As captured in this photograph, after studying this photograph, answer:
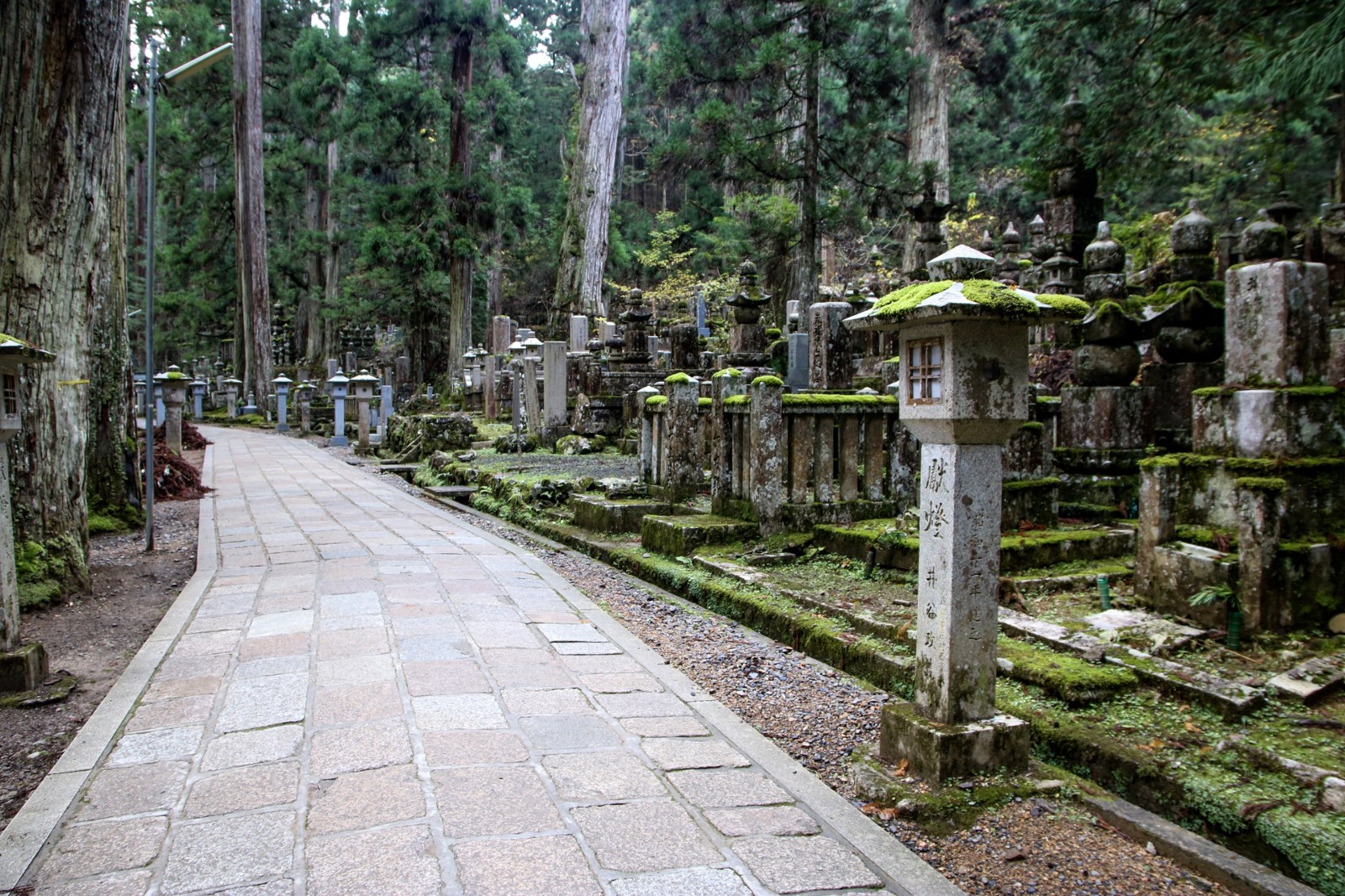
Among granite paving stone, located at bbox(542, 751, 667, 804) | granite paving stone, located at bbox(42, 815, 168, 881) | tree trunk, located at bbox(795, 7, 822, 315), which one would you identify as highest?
tree trunk, located at bbox(795, 7, 822, 315)

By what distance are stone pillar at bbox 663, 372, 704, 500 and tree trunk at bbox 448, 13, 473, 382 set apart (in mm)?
16860

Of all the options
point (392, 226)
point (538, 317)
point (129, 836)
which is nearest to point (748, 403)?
point (129, 836)

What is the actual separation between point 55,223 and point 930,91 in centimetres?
1908

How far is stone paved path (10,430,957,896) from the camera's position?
2455mm

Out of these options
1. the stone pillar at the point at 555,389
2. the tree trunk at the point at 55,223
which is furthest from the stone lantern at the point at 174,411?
the tree trunk at the point at 55,223

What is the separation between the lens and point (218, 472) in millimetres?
14125

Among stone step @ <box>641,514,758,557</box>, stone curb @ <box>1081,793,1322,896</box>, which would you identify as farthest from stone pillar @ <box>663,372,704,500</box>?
stone curb @ <box>1081,793,1322,896</box>

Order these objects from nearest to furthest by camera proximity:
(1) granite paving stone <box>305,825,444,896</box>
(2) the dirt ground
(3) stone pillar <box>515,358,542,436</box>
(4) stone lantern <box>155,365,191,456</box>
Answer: (1) granite paving stone <box>305,825,444,896</box>
(2) the dirt ground
(4) stone lantern <box>155,365,191,456</box>
(3) stone pillar <box>515,358,542,436</box>

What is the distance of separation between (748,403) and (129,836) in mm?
4933

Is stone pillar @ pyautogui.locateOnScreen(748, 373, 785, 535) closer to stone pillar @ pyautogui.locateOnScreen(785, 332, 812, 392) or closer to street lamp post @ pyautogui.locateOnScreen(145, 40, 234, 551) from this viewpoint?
stone pillar @ pyautogui.locateOnScreen(785, 332, 812, 392)

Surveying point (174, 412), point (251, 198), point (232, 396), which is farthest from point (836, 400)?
point (232, 396)

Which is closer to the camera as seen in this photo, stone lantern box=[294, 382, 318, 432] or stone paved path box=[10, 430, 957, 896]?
stone paved path box=[10, 430, 957, 896]

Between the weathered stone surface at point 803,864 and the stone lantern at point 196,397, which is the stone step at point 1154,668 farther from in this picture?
the stone lantern at point 196,397

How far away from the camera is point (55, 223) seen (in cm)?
564
